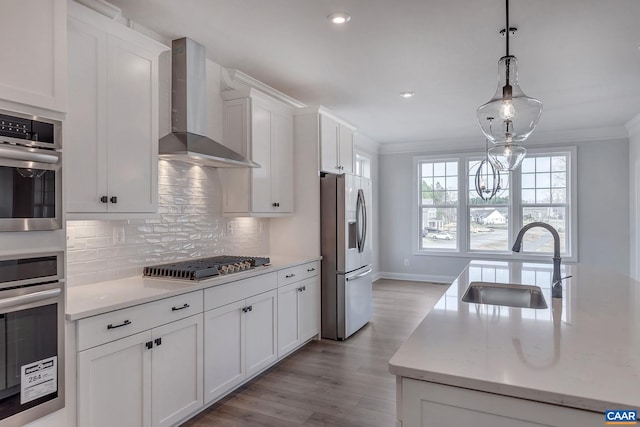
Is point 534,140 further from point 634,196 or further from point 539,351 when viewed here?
point 539,351

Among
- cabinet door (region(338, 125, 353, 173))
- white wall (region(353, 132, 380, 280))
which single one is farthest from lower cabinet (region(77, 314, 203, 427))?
white wall (region(353, 132, 380, 280))

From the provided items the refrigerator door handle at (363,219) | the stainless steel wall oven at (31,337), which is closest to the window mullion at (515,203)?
the refrigerator door handle at (363,219)

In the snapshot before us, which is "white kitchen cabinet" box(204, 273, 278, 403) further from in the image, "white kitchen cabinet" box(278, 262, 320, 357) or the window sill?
the window sill

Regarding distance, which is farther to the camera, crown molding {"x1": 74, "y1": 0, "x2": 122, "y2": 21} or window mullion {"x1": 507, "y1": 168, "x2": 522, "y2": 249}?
window mullion {"x1": 507, "y1": 168, "x2": 522, "y2": 249}

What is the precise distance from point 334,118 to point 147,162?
238 centimetres

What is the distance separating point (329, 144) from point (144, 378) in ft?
9.58

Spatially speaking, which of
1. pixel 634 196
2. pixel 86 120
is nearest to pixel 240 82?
pixel 86 120

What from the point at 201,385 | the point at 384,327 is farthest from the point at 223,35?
the point at 384,327

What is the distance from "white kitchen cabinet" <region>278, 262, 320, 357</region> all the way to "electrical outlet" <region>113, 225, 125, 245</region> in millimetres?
1320

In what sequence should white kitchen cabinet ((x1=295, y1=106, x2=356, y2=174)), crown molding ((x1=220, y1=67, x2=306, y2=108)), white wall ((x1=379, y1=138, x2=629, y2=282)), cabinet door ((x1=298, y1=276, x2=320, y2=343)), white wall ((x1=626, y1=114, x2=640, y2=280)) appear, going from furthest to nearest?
white wall ((x1=379, y1=138, x2=629, y2=282)) < white wall ((x1=626, y1=114, x2=640, y2=280)) < white kitchen cabinet ((x1=295, y1=106, x2=356, y2=174)) < cabinet door ((x1=298, y1=276, x2=320, y2=343)) < crown molding ((x1=220, y1=67, x2=306, y2=108))

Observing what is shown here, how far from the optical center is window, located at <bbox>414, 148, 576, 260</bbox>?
6.45 metres

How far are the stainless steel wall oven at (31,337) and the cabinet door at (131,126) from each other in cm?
67

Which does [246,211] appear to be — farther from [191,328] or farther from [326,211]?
[191,328]

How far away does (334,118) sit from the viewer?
14.3 feet
